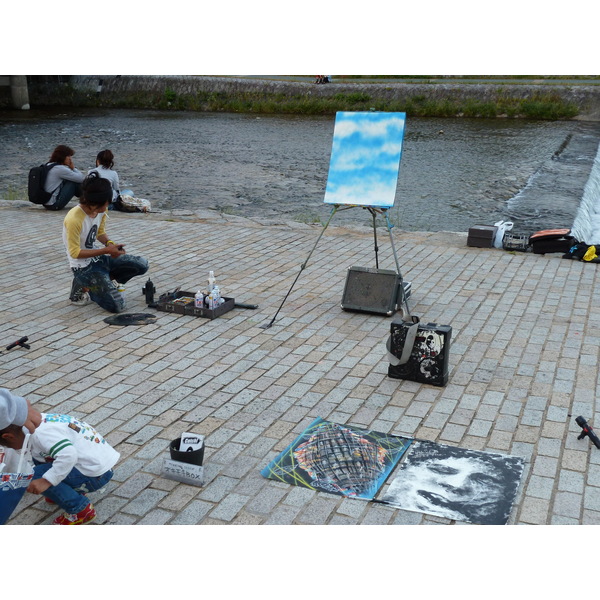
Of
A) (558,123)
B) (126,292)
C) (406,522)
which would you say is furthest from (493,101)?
(406,522)

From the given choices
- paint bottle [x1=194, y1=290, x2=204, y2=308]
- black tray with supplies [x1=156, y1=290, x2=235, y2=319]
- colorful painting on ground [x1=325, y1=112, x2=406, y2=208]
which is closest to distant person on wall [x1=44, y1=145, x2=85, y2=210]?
black tray with supplies [x1=156, y1=290, x2=235, y2=319]

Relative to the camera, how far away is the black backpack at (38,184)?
1268cm

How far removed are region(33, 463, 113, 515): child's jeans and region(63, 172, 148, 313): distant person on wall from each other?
3.84 metres

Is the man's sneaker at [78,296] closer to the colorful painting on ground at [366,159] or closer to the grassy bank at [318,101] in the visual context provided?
the colorful painting on ground at [366,159]

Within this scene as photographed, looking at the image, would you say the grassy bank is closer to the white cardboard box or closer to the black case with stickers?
the black case with stickers

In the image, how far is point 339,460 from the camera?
5.34 meters

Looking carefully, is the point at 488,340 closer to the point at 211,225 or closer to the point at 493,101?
the point at 211,225

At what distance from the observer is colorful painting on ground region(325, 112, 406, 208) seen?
304 inches

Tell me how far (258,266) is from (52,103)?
32824mm

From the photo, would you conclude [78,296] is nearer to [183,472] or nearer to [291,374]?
[291,374]

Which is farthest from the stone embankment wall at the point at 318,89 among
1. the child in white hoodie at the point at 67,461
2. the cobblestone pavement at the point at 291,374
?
the child in white hoodie at the point at 67,461

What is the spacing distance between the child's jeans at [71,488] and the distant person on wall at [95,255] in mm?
3842

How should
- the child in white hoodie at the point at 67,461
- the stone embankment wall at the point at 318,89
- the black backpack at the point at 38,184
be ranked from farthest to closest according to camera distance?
1. the stone embankment wall at the point at 318,89
2. the black backpack at the point at 38,184
3. the child in white hoodie at the point at 67,461

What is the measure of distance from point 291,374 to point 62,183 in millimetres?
8152
